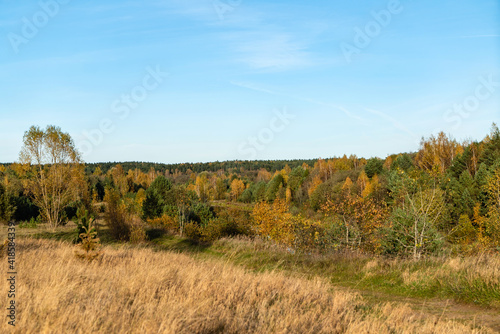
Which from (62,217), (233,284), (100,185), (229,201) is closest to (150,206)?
(62,217)

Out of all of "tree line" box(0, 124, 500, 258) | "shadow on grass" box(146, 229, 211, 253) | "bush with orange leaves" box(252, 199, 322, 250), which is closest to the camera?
"tree line" box(0, 124, 500, 258)

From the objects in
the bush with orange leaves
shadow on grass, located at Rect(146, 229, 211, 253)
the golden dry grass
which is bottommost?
shadow on grass, located at Rect(146, 229, 211, 253)

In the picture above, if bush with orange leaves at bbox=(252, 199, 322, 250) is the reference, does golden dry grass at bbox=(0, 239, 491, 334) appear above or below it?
above

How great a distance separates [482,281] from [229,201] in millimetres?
105224

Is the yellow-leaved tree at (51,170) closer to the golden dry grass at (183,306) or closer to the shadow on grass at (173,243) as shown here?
the shadow on grass at (173,243)

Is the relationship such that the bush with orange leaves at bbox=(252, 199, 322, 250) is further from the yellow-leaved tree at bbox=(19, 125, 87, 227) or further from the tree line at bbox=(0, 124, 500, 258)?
the yellow-leaved tree at bbox=(19, 125, 87, 227)

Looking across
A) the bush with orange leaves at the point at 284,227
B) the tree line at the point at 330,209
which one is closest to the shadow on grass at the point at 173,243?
the tree line at the point at 330,209

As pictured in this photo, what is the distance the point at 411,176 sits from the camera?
45.4ft

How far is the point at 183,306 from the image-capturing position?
186 inches

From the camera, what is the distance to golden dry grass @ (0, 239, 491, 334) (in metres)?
4.04

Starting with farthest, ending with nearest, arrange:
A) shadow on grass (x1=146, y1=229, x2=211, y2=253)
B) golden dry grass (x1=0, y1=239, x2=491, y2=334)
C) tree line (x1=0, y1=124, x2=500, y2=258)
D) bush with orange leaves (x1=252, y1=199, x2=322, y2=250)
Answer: shadow on grass (x1=146, y1=229, x2=211, y2=253), bush with orange leaves (x1=252, y1=199, x2=322, y2=250), tree line (x1=0, y1=124, x2=500, y2=258), golden dry grass (x1=0, y1=239, x2=491, y2=334)

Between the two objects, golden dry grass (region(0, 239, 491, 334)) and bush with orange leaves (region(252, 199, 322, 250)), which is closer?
golden dry grass (region(0, 239, 491, 334))

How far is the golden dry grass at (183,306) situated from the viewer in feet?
13.2

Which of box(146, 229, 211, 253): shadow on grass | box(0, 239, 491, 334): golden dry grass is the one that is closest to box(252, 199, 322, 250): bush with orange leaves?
box(146, 229, 211, 253): shadow on grass
